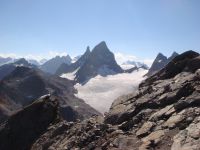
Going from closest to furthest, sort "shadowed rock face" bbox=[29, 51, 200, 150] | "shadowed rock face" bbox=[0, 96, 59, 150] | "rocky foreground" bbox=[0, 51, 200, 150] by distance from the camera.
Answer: "shadowed rock face" bbox=[29, 51, 200, 150]
"rocky foreground" bbox=[0, 51, 200, 150]
"shadowed rock face" bbox=[0, 96, 59, 150]

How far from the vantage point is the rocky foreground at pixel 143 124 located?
30527 mm

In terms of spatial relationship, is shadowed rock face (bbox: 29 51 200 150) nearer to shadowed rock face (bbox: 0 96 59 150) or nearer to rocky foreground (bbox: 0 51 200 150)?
rocky foreground (bbox: 0 51 200 150)

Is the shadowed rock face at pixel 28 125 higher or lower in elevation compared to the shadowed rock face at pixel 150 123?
higher

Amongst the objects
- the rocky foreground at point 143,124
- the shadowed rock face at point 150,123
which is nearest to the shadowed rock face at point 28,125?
the rocky foreground at point 143,124

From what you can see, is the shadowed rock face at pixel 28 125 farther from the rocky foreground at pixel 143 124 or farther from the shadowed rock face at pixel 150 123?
the shadowed rock face at pixel 150 123

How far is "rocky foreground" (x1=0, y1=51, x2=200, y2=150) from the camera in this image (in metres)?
30.5

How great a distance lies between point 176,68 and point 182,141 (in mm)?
20185

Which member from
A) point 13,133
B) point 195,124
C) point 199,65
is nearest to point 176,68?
point 199,65

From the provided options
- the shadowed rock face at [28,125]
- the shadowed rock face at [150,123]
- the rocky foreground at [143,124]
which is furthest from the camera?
the shadowed rock face at [28,125]

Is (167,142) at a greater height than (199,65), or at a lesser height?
lesser

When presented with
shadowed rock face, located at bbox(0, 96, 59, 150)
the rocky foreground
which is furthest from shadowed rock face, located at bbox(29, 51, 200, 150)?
shadowed rock face, located at bbox(0, 96, 59, 150)

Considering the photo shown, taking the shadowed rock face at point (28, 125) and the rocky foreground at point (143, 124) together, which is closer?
the rocky foreground at point (143, 124)

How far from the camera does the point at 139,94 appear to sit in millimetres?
43844

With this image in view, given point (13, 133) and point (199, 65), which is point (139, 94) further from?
point (13, 133)
